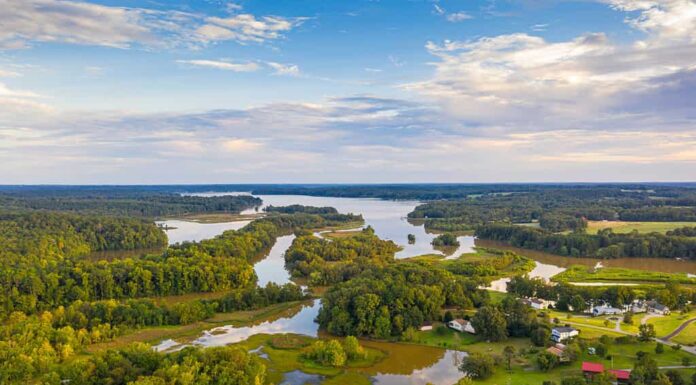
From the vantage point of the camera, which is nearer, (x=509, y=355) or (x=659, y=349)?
(x=509, y=355)

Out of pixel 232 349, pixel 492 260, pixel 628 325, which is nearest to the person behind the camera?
pixel 232 349

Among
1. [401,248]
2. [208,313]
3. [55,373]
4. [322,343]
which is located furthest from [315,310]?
[401,248]

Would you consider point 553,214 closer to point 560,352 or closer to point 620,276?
point 620,276

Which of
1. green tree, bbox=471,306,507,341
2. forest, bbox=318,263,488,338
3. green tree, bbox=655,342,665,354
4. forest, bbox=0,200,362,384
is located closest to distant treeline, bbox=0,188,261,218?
forest, bbox=0,200,362,384

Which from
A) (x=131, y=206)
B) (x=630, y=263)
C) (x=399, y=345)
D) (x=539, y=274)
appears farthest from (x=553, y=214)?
(x=131, y=206)

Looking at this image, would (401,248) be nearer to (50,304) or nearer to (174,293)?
(174,293)

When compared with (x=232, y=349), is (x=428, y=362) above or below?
below

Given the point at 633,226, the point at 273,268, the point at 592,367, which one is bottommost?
the point at 273,268
